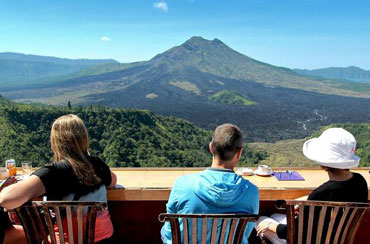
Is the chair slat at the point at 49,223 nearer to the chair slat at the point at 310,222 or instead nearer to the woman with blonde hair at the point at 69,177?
the woman with blonde hair at the point at 69,177

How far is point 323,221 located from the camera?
1612 millimetres

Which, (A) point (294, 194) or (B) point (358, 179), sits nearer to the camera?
(B) point (358, 179)

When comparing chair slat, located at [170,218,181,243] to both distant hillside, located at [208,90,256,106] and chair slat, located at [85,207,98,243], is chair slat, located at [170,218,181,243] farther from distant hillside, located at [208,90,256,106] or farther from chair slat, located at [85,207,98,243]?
distant hillside, located at [208,90,256,106]

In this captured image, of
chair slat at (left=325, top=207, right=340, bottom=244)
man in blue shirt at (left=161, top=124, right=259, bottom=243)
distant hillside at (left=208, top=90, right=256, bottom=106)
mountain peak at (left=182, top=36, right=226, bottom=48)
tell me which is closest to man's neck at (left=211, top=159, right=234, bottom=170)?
man in blue shirt at (left=161, top=124, right=259, bottom=243)

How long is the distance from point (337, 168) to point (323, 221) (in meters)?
0.30

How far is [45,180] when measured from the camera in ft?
5.37

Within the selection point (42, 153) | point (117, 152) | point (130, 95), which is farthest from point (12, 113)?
point (130, 95)

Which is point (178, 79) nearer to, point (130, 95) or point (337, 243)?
point (130, 95)

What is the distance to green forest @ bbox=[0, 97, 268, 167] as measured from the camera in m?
14.5

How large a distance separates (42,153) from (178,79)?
4063 inches

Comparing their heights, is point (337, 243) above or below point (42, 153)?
above

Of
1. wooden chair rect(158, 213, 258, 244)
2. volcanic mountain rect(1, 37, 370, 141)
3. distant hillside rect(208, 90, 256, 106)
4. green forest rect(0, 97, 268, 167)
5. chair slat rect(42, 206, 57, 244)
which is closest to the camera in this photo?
wooden chair rect(158, 213, 258, 244)

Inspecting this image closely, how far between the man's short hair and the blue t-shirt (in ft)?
0.26

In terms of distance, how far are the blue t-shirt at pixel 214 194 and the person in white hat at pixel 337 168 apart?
0.37m
